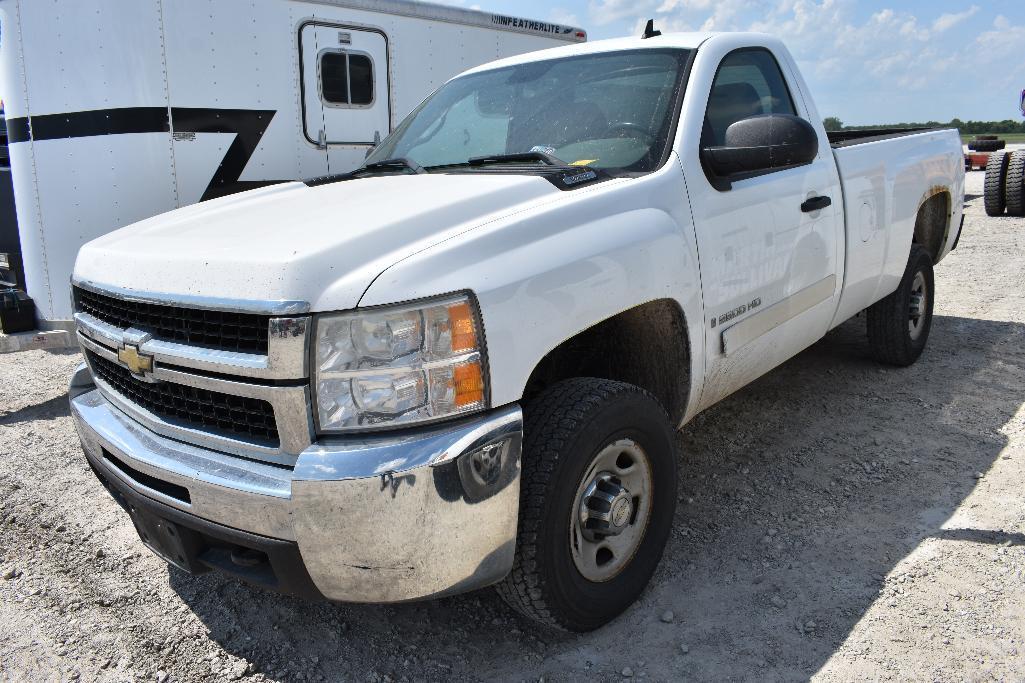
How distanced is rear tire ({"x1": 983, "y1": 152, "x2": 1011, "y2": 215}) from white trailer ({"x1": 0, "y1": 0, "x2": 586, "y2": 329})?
31.2 feet

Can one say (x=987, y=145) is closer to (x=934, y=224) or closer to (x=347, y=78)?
(x=934, y=224)

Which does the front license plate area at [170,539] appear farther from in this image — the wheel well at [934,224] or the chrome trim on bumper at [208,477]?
the wheel well at [934,224]

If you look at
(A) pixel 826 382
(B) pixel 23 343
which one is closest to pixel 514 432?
(A) pixel 826 382

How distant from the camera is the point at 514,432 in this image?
7.05 feet

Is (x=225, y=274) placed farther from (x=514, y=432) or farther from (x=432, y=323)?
(x=514, y=432)

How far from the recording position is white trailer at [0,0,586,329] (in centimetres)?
543

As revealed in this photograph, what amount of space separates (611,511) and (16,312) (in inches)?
185

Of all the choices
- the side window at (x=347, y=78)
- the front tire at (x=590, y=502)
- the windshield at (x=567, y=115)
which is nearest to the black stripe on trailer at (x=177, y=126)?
the side window at (x=347, y=78)

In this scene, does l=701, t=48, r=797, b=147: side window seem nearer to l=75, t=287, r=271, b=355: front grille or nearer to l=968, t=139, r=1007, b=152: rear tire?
l=75, t=287, r=271, b=355: front grille

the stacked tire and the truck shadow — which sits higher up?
the stacked tire

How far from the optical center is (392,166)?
349 cm

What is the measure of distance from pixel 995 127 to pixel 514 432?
49514 mm

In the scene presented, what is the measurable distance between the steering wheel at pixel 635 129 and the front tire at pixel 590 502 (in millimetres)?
1019

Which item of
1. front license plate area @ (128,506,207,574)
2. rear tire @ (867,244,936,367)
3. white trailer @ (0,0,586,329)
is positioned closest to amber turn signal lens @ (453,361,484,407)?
front license plate area @ (128,506,207,574)
